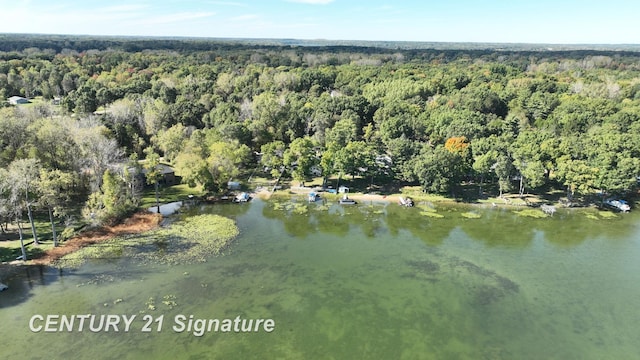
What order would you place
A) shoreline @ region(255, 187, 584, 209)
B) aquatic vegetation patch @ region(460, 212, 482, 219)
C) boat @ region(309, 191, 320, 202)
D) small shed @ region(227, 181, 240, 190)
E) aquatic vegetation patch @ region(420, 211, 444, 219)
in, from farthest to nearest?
small shed @ region(227, 181, 240, 190), boat @ region(309, 191, 320, 202), shoreline @ region(255, 187, 584, 209), aquatic vegetation patch @ region(460, 212, 482, 219), aquatic vegetation patch @ region(420, 211, 444, 219)

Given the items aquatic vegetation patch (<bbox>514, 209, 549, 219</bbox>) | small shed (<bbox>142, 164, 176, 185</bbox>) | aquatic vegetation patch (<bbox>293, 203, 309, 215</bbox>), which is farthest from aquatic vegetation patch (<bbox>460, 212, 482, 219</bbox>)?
small shed (<bbox>142, 164, 176, 185</bbox>)

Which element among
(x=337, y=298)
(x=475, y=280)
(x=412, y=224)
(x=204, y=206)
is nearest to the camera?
(x=337, y=298)

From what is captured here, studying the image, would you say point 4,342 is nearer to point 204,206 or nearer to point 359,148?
point 204,206

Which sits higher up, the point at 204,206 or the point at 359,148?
the point at 359,148

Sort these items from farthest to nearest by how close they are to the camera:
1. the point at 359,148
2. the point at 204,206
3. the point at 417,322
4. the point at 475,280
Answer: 1. the point at 359,148
2. the point at 204,206
3. the point at 475,280
4. the point at 417,322

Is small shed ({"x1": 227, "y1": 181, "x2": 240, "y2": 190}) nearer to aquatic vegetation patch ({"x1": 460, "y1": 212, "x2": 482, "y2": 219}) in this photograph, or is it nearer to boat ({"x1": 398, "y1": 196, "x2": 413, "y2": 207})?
boat ({"x1": 398, "y1": 196, "x2": 413, "y2": 207})

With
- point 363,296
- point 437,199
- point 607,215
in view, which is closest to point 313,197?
point 437,199

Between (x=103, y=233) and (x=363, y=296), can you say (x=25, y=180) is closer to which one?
(x=103, y=233)

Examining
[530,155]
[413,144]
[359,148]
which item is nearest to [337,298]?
[359,148]

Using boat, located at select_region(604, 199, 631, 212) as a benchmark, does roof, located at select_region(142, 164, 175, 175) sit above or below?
above
